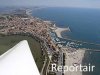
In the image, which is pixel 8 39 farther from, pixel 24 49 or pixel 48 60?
pixel 24 49

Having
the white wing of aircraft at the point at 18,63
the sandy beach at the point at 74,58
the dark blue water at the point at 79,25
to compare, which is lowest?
the dark blue water at the point at 79,25

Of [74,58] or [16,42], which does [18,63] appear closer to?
[74,58]

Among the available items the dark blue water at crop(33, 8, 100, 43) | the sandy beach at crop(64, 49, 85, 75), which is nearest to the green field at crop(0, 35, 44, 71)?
the sandy beach at crop(64, 49, 85, 75)

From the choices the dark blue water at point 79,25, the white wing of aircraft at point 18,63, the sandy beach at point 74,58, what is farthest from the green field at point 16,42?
the white wing of aircraft at point 18,63

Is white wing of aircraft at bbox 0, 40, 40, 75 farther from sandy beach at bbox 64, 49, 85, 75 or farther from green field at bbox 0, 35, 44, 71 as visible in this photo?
green field at bbox 0, 35, 44, 71

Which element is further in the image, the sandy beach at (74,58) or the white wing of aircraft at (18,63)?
the sandy beach at (74,58)

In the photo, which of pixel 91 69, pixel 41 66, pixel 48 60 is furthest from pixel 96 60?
pixel 41 66

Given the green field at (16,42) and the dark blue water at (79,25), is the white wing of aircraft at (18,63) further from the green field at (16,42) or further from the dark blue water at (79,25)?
the dark blue water at (79,25)

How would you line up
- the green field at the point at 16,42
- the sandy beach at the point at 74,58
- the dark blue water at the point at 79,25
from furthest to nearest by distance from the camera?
1. the dark blue water at the point at 79,25
2. the green field at the point at 16,42
3. the sandy beach at the point at 74,58
